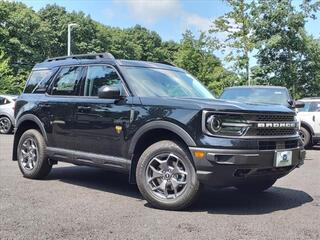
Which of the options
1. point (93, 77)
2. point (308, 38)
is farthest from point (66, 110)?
point (308, 38)

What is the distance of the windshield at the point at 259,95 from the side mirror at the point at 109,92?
22.4ft

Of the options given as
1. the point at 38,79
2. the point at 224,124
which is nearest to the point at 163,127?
the point at 224,124

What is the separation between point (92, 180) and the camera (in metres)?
8.40

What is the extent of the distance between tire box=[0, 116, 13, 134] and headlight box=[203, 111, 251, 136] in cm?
1522

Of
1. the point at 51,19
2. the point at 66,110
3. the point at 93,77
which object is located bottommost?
the point at 66,110

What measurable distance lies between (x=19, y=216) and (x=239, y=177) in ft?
8.06

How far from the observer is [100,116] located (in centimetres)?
702

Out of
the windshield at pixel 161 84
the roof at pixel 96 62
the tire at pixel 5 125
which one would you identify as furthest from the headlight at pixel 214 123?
the tire at pixel 5 125

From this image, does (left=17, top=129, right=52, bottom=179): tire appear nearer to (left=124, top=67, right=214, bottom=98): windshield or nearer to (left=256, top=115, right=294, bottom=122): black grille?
(left=124, top=67, right=214, bottom=98): windshield

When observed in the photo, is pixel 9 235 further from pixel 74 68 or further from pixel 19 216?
pixel 74 68

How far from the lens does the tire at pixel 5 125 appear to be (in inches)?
785

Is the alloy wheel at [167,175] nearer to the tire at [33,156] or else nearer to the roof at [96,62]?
the roof at [96,62]

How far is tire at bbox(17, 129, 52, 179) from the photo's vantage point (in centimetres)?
809

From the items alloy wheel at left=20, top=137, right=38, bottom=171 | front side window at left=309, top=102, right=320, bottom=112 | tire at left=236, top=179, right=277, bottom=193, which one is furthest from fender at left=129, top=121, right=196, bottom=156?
front side window at left=309, top=102, right=320, bottom=112
